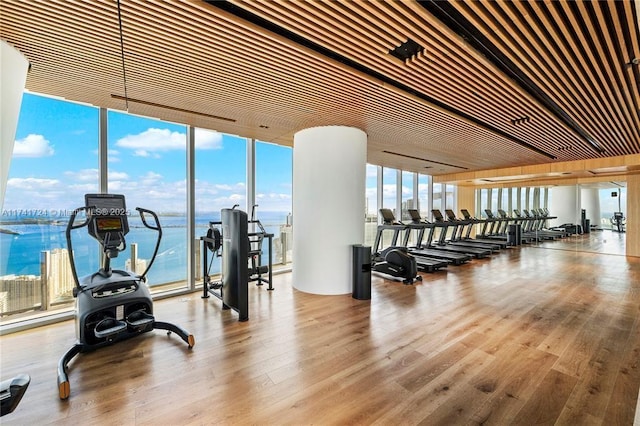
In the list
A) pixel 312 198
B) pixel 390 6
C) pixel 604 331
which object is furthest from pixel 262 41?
pixel 604 331

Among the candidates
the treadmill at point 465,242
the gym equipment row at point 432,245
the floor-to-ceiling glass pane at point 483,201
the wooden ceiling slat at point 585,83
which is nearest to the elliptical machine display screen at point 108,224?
the wooden ceiling slat at point 585,83

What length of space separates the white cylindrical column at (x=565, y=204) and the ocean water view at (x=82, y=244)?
12294 millimetres

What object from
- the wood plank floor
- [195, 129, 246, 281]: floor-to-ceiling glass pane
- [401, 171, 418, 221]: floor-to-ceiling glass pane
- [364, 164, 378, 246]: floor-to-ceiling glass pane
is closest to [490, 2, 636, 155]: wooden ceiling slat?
the wood plank floor

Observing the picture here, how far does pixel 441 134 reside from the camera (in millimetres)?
5414

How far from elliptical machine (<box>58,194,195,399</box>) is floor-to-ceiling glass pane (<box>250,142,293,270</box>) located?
3.05 m

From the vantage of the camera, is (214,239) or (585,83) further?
(214,239)

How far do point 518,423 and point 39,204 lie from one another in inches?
228

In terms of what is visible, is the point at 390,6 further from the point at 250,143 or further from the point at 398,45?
the point at 250,143

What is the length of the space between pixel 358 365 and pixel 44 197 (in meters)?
4.66

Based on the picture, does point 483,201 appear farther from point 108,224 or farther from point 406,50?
point 108,224

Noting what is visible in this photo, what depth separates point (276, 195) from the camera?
263 inches

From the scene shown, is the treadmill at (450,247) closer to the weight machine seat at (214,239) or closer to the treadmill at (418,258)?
the treadmill at (418,258)

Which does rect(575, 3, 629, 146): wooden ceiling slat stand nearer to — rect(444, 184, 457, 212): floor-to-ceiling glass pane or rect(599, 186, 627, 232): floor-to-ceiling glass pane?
rect(444, 184, 457, 212): floor-to-ceiling glass pane

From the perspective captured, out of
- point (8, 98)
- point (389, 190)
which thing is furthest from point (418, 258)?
point (8, 98)
